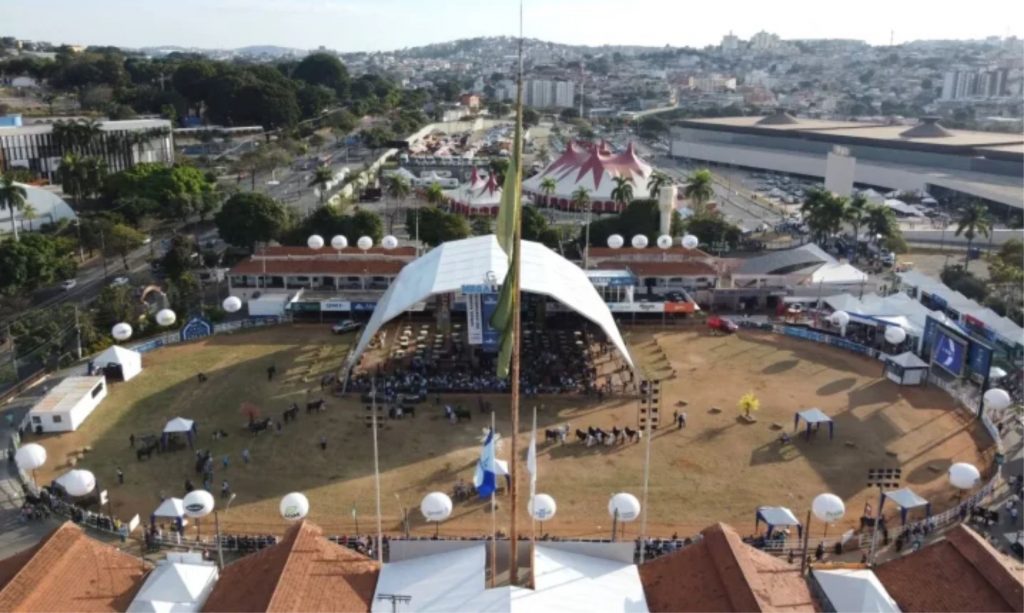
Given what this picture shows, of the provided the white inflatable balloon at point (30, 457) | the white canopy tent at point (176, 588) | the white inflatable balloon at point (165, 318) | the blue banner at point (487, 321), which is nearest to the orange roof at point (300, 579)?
the white canopy tent at point (176, 588)

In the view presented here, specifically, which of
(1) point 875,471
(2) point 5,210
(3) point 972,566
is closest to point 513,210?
(3) point 972,566

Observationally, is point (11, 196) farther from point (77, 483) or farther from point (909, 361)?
point (909, 361)

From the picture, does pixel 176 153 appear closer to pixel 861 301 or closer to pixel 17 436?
pixel 17 436

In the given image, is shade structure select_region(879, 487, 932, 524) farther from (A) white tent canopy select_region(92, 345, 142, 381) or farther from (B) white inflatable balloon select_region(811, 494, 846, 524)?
(A) white tent canopy select_region(92, 345, 142, 381)

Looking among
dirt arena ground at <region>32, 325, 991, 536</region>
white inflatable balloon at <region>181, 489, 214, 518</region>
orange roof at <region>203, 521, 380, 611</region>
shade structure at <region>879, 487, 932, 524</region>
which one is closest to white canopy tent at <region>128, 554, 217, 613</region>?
orange roof at <region>203, 521, 380, 611</region>

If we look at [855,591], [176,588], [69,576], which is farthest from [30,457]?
[855,591]
